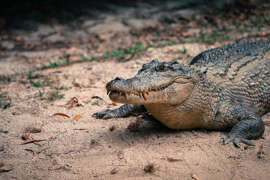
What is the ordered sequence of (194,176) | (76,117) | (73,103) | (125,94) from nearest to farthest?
1. (194,176)
2. (125,94)
3. (76,117)
4. (73,103)

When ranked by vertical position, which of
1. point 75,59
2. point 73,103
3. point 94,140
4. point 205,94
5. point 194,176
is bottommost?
point 194,176

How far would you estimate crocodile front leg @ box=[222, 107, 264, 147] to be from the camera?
10.9 feet

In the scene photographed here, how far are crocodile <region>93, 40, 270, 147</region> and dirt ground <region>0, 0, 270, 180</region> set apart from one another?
0.53ft

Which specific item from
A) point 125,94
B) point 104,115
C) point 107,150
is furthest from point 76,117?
point 125,94

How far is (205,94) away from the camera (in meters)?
3.54

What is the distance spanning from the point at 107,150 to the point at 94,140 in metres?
0.28

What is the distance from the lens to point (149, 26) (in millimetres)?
8984

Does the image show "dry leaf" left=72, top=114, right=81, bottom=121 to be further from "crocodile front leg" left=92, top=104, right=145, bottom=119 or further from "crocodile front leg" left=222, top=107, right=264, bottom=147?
"crocodile front leg" left=222, top=107, right=264, bottom=147

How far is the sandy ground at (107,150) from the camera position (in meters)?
2.92

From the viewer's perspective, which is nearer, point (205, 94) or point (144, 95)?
point (144, 95)

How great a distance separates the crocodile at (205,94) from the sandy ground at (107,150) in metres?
0.17

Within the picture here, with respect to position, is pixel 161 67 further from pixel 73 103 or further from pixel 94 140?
pixel 73 103

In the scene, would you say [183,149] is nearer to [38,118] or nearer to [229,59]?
[229,59]

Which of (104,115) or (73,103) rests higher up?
(73,103)
